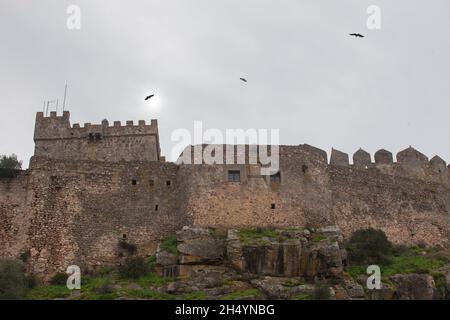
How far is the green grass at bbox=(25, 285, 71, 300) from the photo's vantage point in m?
38.9

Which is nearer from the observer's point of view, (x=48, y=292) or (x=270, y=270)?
(x=48, y=292)

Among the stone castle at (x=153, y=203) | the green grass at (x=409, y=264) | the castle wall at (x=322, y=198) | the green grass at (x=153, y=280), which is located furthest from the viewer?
the castle wall at (x=322, y=198)

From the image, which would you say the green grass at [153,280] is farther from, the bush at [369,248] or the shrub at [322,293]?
the bush at [369,248]

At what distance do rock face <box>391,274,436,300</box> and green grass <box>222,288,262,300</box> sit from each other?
277 inches

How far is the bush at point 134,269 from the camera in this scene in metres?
40.7

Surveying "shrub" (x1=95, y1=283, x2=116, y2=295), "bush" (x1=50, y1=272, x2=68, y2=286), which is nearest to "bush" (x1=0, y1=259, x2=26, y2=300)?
"bush" (x1=50, y1=272, x2=68, y2=286)

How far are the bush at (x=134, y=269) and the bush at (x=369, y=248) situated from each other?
1070cm

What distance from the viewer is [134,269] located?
40.8 metres

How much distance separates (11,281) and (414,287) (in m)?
19.1

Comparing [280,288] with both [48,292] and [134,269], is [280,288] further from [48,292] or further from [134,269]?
[48,292]

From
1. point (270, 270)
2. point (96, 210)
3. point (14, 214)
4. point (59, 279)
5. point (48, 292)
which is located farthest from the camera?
point (96, 210)

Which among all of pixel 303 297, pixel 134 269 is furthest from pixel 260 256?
pixel 134 269

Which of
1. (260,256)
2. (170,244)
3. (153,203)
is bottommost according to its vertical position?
(260,256)

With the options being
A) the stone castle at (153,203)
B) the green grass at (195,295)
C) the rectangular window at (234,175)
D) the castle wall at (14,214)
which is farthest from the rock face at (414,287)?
the castle wall at (14,214)
